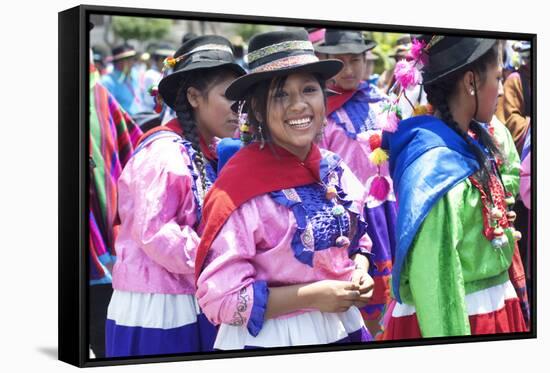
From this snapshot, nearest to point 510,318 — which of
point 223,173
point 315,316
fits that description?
point 315,316

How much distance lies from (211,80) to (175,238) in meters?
0.81

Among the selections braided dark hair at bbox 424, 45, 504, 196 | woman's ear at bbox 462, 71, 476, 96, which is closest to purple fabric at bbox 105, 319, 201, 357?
braided dark hair at bbox 424, 45, 504, 196

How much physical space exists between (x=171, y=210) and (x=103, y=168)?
38 cm

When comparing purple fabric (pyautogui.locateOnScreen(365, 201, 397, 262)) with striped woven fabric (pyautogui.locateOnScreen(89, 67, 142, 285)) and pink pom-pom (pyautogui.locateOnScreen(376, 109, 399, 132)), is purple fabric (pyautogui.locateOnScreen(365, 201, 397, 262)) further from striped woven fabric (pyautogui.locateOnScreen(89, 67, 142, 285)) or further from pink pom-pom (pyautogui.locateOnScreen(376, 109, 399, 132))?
striped woven fabric (pyautogui.locateOnScreen(89, 67, 142, 285))

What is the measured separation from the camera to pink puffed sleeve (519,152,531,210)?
7168 millimetres

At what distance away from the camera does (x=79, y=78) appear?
587cm

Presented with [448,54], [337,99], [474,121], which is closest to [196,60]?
[337,99]

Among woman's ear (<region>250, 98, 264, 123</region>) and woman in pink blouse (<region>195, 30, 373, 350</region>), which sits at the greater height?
woman's ear (<region>250, 98, 264, 123</region>)

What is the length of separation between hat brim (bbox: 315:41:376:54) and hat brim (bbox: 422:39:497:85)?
1.18 feet

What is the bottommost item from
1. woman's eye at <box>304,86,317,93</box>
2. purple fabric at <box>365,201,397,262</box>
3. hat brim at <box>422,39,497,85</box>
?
purple fabric at <box>365,201,397,262</box>

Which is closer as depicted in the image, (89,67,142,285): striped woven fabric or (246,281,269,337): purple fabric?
(89,67,142,285): striped woven fabric

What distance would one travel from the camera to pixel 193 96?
613 centimetres

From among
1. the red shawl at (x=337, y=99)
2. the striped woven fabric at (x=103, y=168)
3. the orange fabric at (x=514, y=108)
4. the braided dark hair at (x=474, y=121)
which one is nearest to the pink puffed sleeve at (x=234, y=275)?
the striped woven fabric at (x=103, y=168)

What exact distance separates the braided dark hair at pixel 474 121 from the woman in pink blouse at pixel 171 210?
47.7 inches
